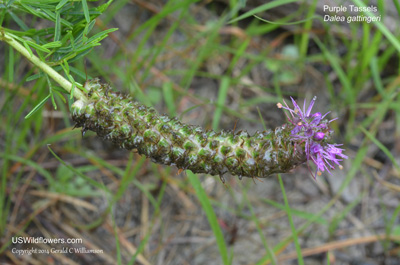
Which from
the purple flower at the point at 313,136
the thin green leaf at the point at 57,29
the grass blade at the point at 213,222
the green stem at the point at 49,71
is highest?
the thin green leaf at the point at 57,29

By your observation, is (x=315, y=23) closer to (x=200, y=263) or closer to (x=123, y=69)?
(x=123, y=69)

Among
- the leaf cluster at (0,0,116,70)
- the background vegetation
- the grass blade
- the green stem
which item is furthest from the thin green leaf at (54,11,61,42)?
the grass blade

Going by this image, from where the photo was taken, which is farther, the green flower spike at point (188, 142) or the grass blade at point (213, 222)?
the grass blade at point (213, 222)

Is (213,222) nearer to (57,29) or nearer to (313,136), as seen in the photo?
(313,136)

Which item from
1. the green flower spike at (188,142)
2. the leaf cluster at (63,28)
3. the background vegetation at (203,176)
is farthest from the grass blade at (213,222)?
the leaf cluster at (63,28)

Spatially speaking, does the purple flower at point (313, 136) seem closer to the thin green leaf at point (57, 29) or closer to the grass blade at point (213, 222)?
the grass blade at point (213, 222)

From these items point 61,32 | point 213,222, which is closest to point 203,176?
point 213,222

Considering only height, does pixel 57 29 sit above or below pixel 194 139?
above

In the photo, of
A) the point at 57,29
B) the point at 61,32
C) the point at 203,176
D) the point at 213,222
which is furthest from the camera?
the point at 203,176

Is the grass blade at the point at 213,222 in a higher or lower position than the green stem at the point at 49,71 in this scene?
lower

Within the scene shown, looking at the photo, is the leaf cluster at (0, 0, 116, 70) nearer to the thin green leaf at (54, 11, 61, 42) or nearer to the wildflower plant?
the thin green leaf at (54, 11, 61, 42)
